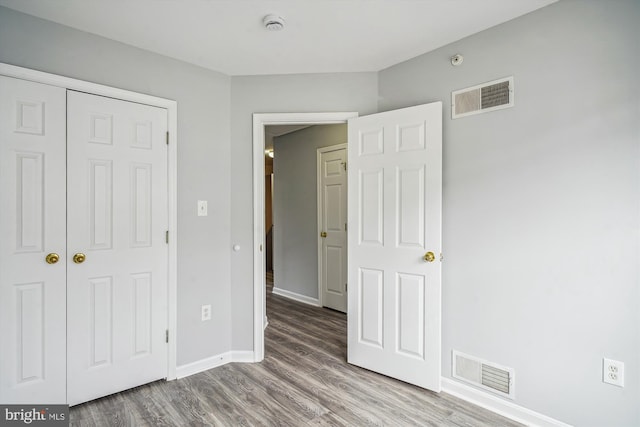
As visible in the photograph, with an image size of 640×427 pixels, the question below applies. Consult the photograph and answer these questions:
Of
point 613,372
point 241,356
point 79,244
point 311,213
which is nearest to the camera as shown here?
point 613,372

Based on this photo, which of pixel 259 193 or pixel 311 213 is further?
Answer: pixel 311 213

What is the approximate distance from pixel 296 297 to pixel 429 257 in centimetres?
294

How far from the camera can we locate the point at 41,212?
2043mm

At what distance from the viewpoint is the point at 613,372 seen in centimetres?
172

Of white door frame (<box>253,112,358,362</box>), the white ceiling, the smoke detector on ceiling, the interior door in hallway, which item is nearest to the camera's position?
the white ceiling

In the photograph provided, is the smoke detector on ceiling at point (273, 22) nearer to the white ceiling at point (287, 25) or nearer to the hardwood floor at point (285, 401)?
the white ceiling at point (287, 25)

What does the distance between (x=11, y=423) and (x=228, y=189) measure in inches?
77.8

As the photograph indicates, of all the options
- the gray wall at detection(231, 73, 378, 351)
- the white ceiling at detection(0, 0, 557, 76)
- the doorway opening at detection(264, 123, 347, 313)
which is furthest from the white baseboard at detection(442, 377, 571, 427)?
the white ceiling at detection(0, 0, 557, 76)

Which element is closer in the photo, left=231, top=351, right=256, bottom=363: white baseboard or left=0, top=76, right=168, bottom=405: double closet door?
left=0, top=76, right=168, bottom=405: double closet door

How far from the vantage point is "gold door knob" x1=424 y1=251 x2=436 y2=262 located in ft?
7.67

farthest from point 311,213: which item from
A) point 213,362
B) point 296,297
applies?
point 213,362

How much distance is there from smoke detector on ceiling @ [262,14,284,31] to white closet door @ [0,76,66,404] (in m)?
1.35

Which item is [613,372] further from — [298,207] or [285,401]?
[298,207]

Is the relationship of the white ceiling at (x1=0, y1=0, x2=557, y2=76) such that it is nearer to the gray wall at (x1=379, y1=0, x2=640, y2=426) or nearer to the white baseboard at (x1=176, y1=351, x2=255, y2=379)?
the gray wall at (x1=379, y1=0, x2=640, y2=426)
